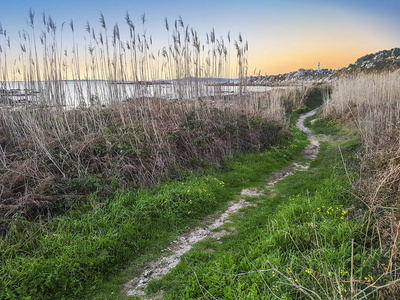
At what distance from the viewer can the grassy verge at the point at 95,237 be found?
3273 mm

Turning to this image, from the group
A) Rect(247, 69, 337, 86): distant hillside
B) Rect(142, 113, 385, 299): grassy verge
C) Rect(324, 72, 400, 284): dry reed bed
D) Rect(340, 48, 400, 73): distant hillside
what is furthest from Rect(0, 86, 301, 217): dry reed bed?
Rect(340, 48, 400, 73): distant hillside

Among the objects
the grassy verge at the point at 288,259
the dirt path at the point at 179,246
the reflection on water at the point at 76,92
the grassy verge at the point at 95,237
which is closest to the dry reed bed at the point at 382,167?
the grassy verge at the point at 288,259

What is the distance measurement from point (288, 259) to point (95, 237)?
276 centimetres

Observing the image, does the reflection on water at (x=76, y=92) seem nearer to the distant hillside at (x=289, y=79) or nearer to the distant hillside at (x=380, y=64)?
the distant hillside at (x=289, y=79)

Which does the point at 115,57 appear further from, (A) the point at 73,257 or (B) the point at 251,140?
(A) the point at 73,257

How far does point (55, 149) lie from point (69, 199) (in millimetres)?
1838

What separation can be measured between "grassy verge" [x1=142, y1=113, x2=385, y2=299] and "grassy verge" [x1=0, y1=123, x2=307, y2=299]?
0.83 meters

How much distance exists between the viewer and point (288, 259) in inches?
132

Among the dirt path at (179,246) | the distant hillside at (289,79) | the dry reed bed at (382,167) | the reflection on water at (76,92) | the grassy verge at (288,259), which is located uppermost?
the distant hillside at (289,79)

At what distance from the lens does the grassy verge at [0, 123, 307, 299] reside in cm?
327

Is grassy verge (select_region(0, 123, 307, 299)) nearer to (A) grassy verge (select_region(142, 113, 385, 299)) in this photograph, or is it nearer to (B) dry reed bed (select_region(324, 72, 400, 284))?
(A) grassy verge (select_region(142, 113, 385, 299))

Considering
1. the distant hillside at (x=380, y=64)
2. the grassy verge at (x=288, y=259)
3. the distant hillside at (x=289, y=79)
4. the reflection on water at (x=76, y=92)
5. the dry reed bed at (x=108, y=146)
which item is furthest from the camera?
the distant hillside at (x=380, y=64)

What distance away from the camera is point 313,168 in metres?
8.34

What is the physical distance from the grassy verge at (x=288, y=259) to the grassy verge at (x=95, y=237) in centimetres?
83
